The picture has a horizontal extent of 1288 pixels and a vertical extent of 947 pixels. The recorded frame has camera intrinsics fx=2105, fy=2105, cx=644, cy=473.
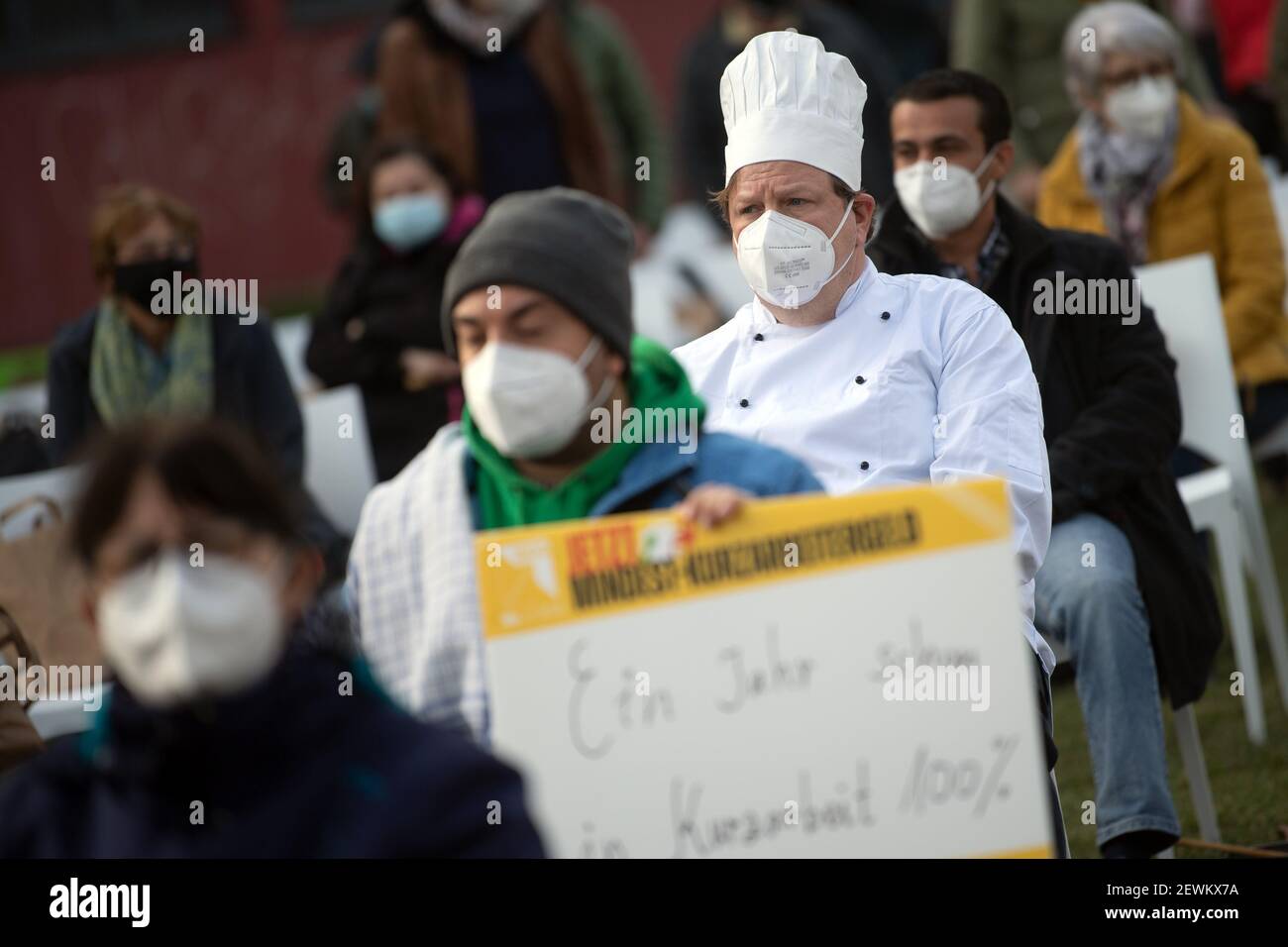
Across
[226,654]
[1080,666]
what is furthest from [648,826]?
[1080,666]

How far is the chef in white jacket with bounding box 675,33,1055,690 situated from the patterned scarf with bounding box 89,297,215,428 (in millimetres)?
2750

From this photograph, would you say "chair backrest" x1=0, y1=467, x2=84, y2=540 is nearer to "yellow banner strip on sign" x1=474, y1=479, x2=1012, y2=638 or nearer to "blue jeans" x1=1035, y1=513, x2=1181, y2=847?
"blue jeans" x1=1035, y1=513, x2=1181, y2=847

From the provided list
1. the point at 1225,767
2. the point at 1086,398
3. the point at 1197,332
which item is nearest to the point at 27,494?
the point at 1086,398

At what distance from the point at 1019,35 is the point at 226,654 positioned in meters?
5.89

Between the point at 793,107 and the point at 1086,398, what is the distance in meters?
1.16

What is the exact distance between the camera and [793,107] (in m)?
4.35

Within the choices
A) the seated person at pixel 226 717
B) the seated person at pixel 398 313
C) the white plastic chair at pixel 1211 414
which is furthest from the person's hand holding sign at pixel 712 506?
the seated person at pixel 398 313

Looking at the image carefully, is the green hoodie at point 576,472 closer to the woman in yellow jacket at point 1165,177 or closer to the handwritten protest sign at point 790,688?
the handwritten protest sign at point 790,688

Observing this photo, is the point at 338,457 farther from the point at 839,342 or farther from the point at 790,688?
the point at 790,688

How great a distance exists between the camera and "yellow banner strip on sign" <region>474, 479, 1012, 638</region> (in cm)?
292

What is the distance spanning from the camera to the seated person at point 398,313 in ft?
23.9

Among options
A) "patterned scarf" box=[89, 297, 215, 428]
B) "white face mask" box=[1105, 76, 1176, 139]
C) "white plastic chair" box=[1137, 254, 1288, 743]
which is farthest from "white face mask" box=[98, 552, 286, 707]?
"white face mask" box=[1105, 76, 1176, 139]
